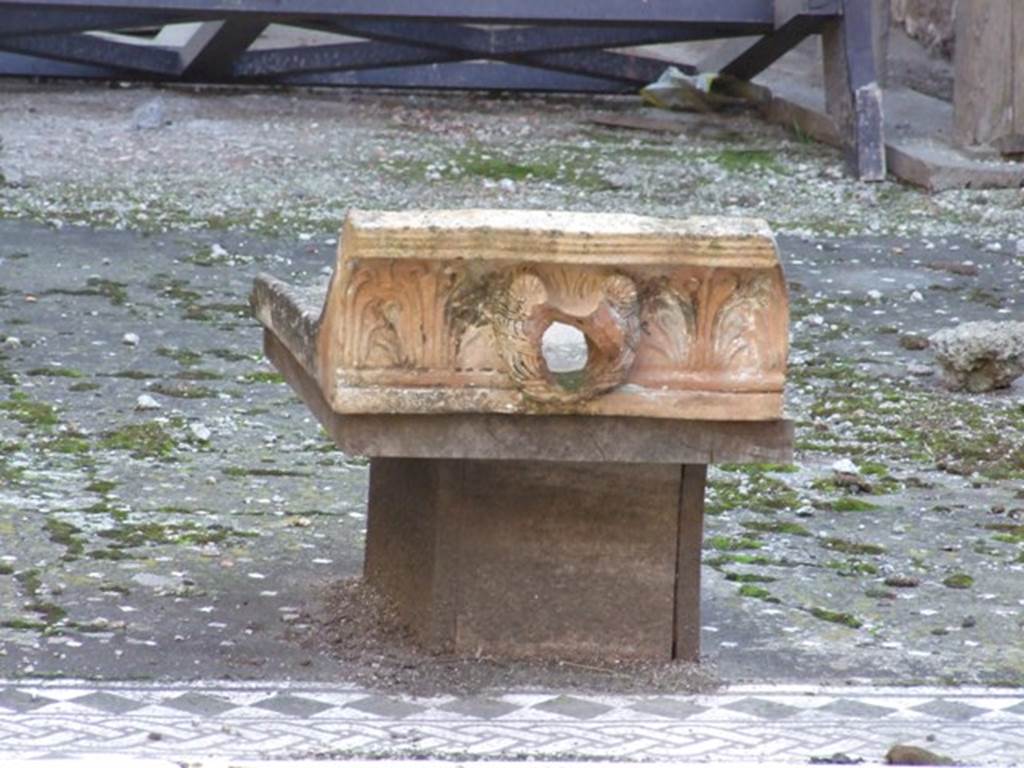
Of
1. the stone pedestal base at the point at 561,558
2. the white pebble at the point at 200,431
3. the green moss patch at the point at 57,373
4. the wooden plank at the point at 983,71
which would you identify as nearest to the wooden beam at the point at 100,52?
the wooden plank at the point at 983,71

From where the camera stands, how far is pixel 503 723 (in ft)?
12.0

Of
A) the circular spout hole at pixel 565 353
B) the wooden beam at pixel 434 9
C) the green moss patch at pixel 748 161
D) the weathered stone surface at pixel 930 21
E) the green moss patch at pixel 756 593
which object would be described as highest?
the weathered stone surface at pixel 930 21

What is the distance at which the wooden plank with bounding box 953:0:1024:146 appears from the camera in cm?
947

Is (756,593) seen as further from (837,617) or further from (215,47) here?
(215,47)

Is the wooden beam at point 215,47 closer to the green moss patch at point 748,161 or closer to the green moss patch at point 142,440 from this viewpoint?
the green moss patch at point 748,161

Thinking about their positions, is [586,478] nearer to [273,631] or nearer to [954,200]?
[273,631]

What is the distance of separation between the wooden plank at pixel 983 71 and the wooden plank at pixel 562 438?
5982mm

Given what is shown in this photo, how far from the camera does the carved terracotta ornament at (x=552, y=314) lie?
368 centimetres

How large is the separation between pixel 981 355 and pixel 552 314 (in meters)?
2.82

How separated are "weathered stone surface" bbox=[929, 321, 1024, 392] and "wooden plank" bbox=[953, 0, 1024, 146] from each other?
3.39m

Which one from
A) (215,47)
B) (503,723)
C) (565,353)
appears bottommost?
(503,723)

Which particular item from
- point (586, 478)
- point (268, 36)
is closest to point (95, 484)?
point (586, 478)

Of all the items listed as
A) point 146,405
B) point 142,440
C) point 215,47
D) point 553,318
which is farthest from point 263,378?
point 215,47

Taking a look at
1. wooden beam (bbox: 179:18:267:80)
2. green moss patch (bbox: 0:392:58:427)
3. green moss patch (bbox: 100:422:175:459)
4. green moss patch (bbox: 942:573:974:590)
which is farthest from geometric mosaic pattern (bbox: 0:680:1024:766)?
wooden beam (bbox: 179:18:267:80)
